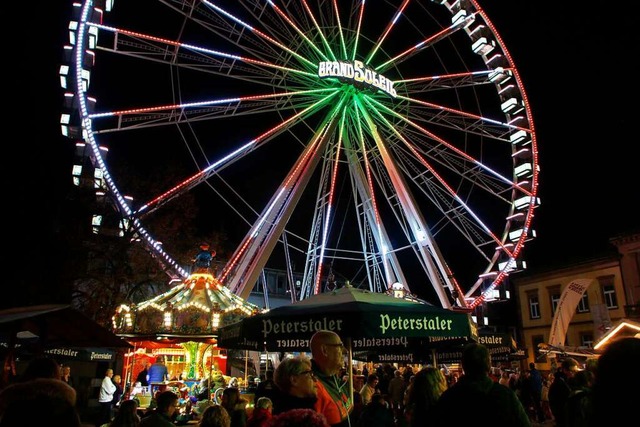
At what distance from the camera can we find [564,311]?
918 inches

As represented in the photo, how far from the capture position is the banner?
22.7 metres

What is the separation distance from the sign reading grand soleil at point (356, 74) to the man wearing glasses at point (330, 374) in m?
15.7

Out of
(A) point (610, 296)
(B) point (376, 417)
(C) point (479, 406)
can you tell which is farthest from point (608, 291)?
(C) point (479, 406)

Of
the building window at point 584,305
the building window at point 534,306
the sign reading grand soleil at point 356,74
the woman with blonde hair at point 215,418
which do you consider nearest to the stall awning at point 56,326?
the woman with blonde hair at point 215,418

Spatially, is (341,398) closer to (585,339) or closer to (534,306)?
(585,339)

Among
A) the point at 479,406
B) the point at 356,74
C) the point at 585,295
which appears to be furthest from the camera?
the point at 585,295

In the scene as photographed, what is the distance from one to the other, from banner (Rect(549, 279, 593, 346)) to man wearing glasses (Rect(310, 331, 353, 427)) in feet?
68.8

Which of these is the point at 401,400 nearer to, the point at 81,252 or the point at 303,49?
the point at 303,49

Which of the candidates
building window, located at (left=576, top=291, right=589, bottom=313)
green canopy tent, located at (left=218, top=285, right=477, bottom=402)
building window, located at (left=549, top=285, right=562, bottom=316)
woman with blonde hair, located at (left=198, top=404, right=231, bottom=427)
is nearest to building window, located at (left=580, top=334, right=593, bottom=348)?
building window, located at (left=576, top=291, right=589, bottom=313)

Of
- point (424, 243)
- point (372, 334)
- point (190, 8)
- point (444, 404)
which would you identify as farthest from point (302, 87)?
point (444, 404)

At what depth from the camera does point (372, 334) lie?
5.86 metres

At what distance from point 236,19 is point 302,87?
3275 mm

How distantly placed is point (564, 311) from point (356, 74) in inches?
543

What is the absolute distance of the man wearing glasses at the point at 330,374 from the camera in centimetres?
368
